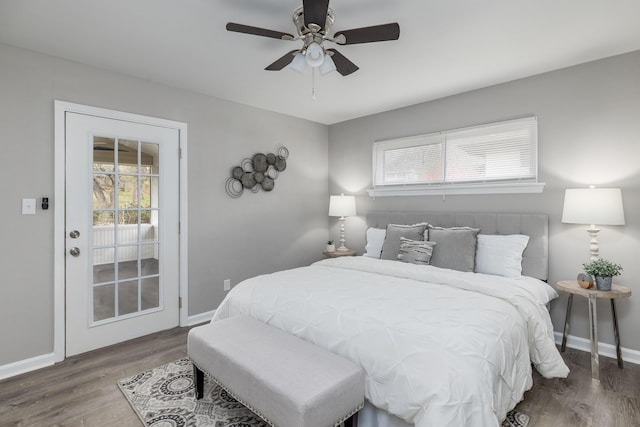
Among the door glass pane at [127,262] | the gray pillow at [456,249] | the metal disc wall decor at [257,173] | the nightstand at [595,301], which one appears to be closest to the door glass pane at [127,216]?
the door glass pane at [127,262]

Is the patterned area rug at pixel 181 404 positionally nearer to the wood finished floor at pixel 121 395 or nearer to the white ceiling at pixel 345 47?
the wood finished floor at pixel 121 395

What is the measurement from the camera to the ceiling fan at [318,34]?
69.8 inches

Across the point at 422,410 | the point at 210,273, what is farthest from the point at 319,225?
the point at 422,410

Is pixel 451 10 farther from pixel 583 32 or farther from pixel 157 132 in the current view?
pixel 157 132

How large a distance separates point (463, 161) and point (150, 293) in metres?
3.56

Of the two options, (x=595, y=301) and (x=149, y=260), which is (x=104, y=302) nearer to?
(x=149, y=260)

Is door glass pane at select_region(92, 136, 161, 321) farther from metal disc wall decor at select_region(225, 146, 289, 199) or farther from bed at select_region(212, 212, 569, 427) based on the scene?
bed at select_region(212, 212, 569, 427)

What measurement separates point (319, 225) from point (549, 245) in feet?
9.26

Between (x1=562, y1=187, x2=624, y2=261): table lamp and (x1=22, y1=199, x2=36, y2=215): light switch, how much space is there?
4.27 metres

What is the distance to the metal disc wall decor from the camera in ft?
12.4

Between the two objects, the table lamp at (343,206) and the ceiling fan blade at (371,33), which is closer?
the ceiling fan blade at (371,33)

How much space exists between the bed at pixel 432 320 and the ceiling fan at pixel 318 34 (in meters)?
1.52

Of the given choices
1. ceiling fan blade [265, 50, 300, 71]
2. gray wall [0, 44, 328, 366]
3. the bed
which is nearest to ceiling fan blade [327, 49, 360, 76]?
ceiling fan blade [265, 50, 300, 71]

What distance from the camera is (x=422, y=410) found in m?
1.37
